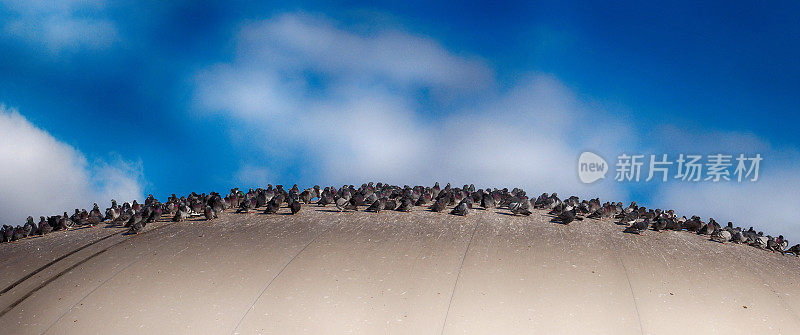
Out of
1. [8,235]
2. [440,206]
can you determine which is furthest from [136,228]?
[440,206]

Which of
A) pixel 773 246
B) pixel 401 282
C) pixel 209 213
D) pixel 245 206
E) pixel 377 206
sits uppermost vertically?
pixel 377 206

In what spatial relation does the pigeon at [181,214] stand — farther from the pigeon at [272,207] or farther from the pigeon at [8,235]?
the pigeon at [8,235]

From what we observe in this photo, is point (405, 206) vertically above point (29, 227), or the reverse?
point (405, 206)

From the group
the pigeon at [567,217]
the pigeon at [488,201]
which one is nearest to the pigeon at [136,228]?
the pigeon at [488,201]

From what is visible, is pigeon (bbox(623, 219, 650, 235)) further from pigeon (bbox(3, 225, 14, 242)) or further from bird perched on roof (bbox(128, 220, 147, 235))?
pigeon (bbox(3, 225, 14, 242))

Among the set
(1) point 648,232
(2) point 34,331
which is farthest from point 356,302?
(1) point 648,232

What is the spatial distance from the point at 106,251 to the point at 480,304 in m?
12.1

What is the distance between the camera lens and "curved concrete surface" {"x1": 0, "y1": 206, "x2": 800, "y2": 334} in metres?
9.98

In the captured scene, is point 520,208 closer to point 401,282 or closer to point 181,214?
point 401,282

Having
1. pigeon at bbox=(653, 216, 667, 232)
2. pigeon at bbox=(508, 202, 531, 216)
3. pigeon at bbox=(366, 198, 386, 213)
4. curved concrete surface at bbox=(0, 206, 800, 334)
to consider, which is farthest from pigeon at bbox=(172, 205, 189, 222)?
pigeon at bbox=(653, 216, 667, 232)

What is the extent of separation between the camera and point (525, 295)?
1053 centimetres

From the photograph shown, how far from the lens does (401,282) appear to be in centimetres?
1107

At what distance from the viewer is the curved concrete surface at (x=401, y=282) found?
998 centimetres

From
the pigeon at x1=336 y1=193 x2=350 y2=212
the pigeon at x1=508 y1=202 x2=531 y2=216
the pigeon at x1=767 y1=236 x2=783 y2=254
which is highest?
the pigeon at x1=508 y1=202 x2=531 y2=216
